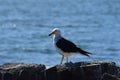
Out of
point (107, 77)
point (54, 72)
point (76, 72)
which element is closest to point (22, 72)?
point (54, 72)

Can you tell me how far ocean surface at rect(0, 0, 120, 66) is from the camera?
27.9 metres

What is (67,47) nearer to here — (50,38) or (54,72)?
(54,72)

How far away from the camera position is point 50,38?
1390 inches

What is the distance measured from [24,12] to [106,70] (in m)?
43.3

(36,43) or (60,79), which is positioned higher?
(36,43)

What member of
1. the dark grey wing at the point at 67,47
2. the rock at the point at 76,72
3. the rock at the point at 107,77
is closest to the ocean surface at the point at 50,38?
the dark grey wing at the point at 67,47

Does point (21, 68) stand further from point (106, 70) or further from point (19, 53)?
point (19, 53)

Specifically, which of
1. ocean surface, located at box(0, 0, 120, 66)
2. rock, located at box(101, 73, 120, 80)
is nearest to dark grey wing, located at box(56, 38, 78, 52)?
rock, located at box(101, 73, 120, 80)

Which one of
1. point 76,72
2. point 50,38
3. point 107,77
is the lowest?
point 107,77

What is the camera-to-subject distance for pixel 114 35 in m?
36.1

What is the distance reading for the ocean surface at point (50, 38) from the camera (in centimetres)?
2791

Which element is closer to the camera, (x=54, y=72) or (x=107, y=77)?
(x=107, y=77)

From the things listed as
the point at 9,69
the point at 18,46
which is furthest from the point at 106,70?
the point at 18,46

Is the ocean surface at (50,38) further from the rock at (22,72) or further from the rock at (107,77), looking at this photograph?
the rock at (107,77)
